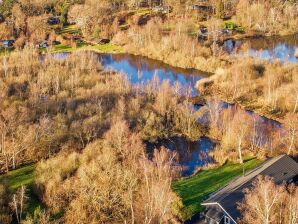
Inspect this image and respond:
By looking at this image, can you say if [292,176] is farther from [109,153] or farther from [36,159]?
[36,159]

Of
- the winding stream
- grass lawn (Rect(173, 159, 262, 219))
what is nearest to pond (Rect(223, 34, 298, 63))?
the winding stream

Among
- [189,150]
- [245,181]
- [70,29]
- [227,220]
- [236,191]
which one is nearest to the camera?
[227,220]

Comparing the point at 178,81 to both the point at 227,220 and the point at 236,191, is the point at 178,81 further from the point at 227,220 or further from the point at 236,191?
the point at 227,220

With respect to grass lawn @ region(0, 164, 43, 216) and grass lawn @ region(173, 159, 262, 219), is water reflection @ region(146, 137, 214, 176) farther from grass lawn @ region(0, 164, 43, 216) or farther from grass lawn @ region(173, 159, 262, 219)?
grass lawn @ region(0, 164, 43, 216)

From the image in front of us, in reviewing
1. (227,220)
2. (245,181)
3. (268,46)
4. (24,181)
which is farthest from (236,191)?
(268,46)

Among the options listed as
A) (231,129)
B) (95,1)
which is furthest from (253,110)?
(95,1)
